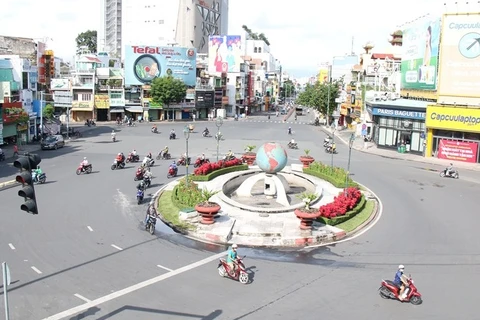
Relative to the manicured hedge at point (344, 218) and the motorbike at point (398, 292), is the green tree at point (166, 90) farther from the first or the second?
the motorbike at point (398, 292)

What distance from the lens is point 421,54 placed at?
54719 mm

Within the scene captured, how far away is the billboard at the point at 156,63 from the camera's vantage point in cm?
8550

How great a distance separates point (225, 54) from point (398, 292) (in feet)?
310

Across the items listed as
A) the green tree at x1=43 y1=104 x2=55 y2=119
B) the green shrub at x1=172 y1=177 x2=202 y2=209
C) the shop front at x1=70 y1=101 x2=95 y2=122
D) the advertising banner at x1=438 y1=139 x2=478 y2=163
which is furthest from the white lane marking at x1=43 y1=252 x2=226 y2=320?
the shop front at x1=70 y1=101 x2=95 y2=122

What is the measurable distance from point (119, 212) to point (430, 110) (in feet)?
114

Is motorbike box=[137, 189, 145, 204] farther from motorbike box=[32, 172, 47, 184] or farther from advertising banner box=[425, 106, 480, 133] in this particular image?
advertising banner box=[425, 106, 480, 133]

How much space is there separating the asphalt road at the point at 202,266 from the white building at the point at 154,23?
101 m

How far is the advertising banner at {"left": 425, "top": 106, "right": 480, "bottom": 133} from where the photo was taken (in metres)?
46.2

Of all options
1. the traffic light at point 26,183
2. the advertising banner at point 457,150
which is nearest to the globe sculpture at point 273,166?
the traffic light at point 26,183

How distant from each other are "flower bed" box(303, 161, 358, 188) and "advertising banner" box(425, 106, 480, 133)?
60.4ft

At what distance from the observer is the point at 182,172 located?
3753cm

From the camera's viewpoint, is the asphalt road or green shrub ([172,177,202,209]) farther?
green shrub ([172,177,202,209])

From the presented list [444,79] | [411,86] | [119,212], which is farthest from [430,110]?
[119,212]

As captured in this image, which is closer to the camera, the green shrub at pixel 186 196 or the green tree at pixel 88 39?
the green shrub at pixel 186 196
